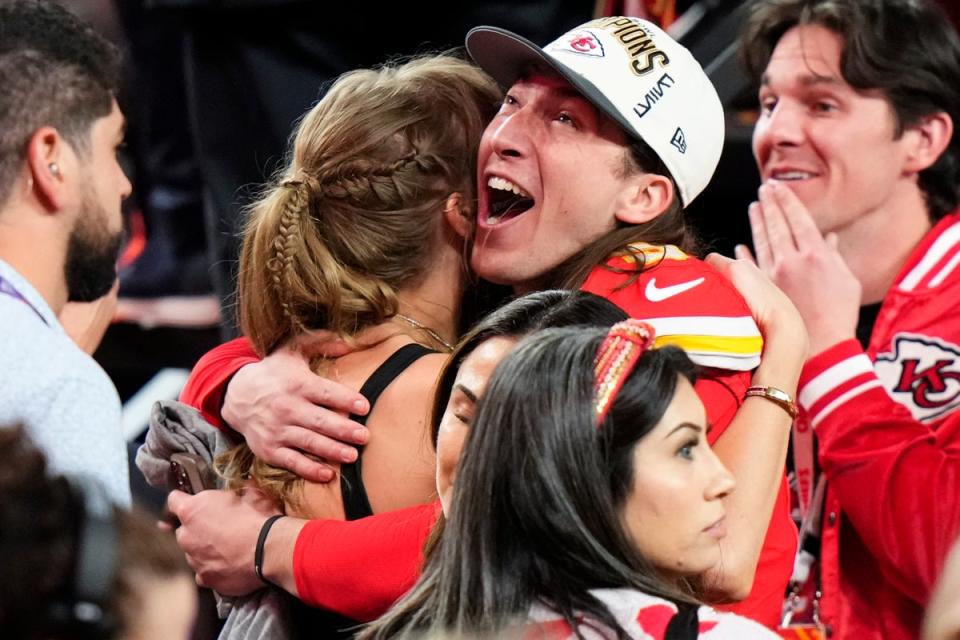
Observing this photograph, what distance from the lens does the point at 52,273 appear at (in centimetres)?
219

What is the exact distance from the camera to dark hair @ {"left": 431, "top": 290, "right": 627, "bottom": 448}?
1909mm

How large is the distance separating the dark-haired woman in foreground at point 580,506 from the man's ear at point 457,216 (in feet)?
2.11

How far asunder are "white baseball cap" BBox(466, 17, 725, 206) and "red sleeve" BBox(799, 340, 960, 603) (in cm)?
56

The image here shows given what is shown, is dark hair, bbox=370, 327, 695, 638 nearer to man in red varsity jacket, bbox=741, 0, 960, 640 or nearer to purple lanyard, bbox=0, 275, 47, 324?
purple lanyard, bbox=0, 275, 47, 324

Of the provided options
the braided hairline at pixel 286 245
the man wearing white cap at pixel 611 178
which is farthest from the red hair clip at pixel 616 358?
the braided hairline at pixel 286 245

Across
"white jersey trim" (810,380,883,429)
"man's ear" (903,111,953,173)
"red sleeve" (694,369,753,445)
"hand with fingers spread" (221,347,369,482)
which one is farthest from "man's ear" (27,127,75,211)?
"man's ear" (903,111,953,173)

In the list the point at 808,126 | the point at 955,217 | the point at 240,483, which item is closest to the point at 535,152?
the point at 240,483

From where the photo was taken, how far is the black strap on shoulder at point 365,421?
220cm

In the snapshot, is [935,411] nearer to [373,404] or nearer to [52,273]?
[373,404]

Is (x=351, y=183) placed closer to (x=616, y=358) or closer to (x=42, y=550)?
(x=616, y=358)

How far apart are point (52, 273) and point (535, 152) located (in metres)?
0.80

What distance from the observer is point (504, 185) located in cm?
234

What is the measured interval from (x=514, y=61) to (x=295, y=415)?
28.5 inches

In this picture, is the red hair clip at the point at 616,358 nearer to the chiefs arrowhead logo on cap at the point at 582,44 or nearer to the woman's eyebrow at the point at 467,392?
the woman's eyebrow at the point at 467,392
